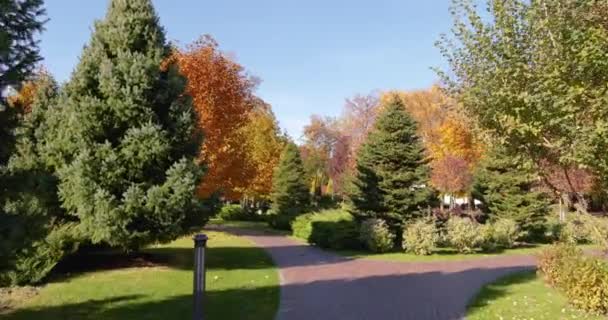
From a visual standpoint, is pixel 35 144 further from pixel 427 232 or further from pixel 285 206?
pixel 285 206

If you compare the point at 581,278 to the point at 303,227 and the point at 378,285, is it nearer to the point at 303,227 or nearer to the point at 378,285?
the point at 378,285

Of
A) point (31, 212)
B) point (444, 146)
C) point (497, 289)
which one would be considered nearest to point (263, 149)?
point (444, 146)

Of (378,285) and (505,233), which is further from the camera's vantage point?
(505,233)

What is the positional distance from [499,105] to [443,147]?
36.7 metres

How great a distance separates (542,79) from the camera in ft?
20.2

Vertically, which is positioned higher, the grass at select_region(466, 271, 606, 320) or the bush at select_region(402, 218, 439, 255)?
the bush at select_region(402, 218, 439, 255)

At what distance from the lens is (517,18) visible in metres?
6.80

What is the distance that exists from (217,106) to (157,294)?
1485 cm

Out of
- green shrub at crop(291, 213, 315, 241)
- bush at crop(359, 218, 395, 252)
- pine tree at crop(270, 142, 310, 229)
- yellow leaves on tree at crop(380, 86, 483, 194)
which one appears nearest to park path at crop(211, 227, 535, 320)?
bush at crop(359, 218, 395, 252)

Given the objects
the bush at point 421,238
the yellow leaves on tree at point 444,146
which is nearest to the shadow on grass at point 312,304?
the bush at point 421,238

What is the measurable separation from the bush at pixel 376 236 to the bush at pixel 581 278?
7320 mm

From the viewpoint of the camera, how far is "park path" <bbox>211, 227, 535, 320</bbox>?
853cm

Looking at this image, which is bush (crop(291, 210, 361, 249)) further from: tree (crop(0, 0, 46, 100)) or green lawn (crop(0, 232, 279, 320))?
tree (crop(0, 0, 46, 100))

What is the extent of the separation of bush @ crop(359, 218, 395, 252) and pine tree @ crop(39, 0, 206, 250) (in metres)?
7.66
